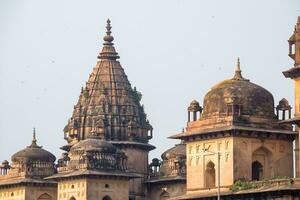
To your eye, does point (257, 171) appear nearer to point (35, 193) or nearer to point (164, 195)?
point (164, 195)

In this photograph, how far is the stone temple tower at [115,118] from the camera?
369 feet

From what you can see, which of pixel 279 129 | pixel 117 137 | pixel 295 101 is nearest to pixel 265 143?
pixel 279 129

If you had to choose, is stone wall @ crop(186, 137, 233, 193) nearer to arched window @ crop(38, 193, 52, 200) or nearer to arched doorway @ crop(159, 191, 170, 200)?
arched doorway @ crop(159, 191, 170, 200)

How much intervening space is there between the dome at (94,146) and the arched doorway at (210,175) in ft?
58.4

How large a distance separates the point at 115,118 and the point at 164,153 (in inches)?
187

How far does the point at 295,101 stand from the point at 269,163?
8.00 meters

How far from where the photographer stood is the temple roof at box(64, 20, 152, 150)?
113 metres

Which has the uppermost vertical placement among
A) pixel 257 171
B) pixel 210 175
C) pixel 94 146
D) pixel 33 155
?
pixel 33 155

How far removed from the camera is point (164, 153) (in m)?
113

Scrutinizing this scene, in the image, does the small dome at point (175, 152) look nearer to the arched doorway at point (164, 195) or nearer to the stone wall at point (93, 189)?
the arched doorway at point (164, 195)

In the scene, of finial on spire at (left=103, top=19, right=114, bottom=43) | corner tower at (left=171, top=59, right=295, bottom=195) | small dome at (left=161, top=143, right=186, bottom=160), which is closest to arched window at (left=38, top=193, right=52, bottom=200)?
small dome at (left=161, top=143, right=186, bottom=160)

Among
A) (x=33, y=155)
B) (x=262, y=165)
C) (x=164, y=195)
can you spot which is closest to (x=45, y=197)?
(x=33, y=155)

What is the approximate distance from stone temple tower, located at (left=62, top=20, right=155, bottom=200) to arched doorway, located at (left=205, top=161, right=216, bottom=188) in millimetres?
23096

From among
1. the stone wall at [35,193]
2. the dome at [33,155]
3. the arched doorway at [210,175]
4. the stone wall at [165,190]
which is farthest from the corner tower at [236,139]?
the dome at [33,155]
